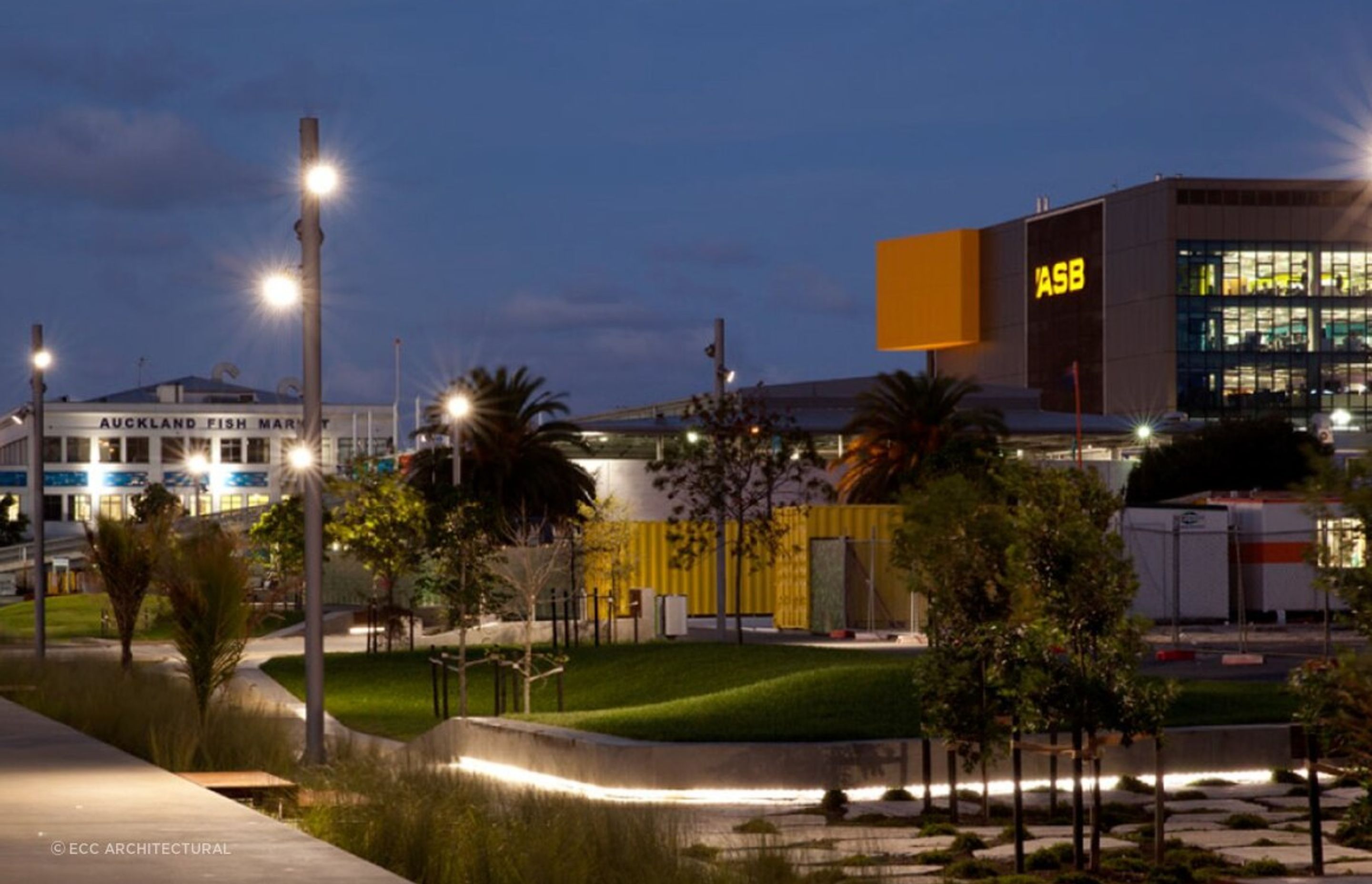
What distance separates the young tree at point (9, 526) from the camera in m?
130

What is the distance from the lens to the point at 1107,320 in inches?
5310

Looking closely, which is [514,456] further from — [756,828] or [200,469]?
[200,469]

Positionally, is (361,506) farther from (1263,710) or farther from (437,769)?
(437,769)

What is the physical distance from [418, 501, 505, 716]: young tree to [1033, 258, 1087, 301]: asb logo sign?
4106 inches

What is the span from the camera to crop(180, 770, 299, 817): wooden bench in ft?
50.2

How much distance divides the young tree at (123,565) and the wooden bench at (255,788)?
Answer: 1652 cm

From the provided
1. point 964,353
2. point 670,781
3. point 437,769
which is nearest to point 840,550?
point 670,781

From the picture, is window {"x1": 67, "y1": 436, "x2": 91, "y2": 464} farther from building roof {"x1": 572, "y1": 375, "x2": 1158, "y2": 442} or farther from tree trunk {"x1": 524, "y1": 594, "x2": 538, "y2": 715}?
tree trunk {"x1": 524, "y1": 594, "x2": 538, "y2": 715}

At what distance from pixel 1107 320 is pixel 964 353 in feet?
57.6

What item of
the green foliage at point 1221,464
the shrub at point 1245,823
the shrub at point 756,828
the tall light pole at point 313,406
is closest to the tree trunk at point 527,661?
the tall light pole at point 313,406

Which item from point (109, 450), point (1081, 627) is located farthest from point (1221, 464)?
point (109, 450)

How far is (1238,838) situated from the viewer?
15344 millimetres

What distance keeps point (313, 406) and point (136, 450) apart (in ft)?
448

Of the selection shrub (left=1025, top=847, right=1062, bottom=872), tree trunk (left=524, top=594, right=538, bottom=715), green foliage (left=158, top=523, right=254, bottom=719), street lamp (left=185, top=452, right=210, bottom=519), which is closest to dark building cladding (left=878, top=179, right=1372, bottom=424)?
street lamp (left=185, top=452, right=210, bottom=519)
